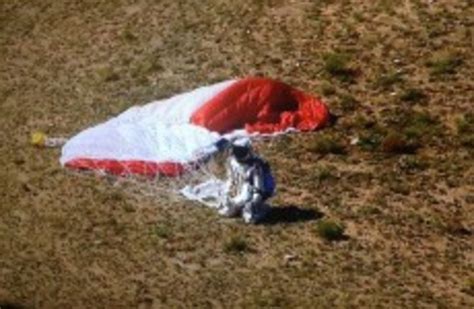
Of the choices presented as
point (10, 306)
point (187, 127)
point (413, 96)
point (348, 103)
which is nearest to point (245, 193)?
point (187, 127)

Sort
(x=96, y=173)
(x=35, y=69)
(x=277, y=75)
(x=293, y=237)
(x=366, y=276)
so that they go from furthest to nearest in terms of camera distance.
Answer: (x=35, y=69), (x=277, y=75), (x=96, y=173), (x=293, y=237), (x=366, y=276)

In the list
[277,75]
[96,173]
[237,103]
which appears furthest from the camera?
[277,75]

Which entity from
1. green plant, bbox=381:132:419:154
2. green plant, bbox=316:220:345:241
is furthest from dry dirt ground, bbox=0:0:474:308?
green plant, bbox=316:220:345:241

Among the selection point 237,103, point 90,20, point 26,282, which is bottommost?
point 26,282

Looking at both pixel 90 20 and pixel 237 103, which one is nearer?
pixel 237 103

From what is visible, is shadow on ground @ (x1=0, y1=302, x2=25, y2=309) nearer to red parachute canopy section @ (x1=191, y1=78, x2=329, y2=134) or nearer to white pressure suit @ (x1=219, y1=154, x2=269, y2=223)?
white pressure suit @ (x1=219, y1=154, x2=269, y2=223)

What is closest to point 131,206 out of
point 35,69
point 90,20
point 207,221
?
point 207,221

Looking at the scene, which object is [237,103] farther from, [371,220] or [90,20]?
[90,20]
